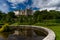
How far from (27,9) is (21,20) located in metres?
5.66

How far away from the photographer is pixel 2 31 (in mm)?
11914

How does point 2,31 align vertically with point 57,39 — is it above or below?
below

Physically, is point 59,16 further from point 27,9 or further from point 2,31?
point 2,31

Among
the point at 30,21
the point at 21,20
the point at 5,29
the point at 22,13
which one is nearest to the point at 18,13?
the point at 22,13

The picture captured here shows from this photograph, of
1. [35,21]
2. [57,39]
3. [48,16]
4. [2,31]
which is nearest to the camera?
[57,39]

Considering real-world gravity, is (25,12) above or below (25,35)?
above

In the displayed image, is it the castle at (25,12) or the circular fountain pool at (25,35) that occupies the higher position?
the castle at (25,12)

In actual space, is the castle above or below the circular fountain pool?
above

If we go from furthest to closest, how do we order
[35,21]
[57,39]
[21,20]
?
[21,20], [35,21], [57,39]

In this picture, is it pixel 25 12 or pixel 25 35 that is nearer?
pixel 25 35

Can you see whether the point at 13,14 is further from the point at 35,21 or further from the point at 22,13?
the point at 35,21

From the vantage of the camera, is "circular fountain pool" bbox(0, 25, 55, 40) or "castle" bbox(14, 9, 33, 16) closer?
"circular fountain pool" bbox(0, 25, 55, 40)

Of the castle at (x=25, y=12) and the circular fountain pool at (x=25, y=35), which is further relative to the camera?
the castle at (x=25, y=12)

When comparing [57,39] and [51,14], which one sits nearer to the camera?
[57,39]
